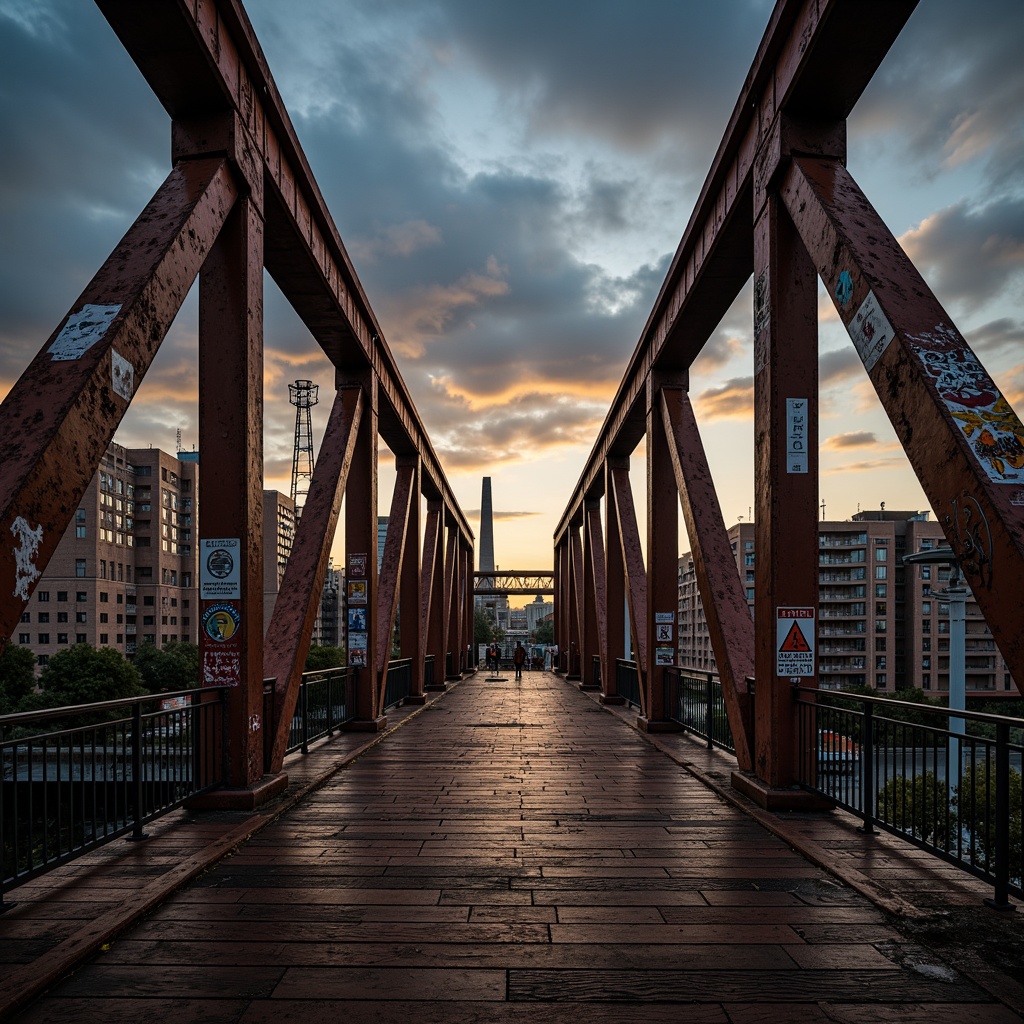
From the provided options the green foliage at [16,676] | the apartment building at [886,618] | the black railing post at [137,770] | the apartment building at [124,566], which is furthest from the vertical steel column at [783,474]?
the apartment building at [886,618]

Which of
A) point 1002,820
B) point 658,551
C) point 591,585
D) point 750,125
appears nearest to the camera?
point 1002,820

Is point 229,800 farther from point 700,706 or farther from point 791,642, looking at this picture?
point 700,706

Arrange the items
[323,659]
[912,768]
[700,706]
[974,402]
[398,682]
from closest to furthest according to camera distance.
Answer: [974,402]
[912,768]
[700,706]
[398,682]
[323,659]

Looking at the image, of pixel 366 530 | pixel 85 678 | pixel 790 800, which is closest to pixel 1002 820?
pixel 790 800

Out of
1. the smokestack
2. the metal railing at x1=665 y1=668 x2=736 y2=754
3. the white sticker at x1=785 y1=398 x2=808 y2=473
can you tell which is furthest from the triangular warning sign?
the smokestack

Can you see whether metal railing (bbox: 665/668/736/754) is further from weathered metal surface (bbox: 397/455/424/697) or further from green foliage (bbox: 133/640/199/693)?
green foliage (bbox: 133/640/199/693)

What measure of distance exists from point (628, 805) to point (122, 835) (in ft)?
12.7

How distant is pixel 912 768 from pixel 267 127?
761 centimetres

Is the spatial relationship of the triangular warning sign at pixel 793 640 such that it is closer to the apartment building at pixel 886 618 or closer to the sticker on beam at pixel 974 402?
the sticker on beam at pixel 974 402

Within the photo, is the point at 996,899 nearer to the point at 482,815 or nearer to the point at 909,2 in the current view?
the point at 482,815

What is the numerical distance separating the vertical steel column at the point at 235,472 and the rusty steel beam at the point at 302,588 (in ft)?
2.22

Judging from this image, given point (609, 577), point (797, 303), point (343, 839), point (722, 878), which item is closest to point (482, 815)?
point (343, 839)

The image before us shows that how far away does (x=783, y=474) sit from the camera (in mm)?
7008

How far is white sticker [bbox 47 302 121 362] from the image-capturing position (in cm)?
488
